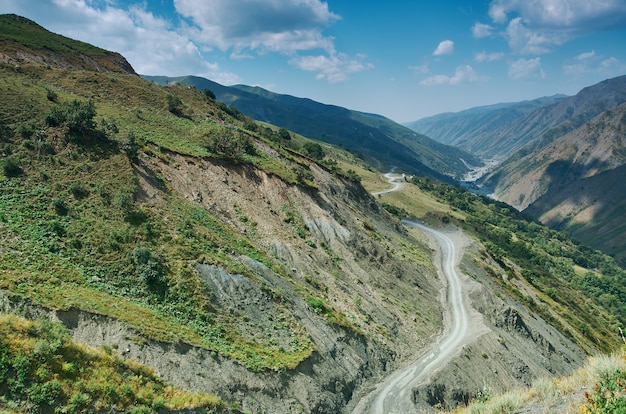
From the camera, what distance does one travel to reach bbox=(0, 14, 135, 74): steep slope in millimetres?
68875

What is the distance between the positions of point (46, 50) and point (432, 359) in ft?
281

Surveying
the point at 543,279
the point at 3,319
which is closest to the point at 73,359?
the point at 3,319

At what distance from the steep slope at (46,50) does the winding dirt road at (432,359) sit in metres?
69.7

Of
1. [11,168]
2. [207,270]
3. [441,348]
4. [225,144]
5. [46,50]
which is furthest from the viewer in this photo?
[46,50]

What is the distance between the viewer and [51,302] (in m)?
22.5

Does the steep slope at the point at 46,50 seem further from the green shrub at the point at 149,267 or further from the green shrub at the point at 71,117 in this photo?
the green shrub at the point at 149,267

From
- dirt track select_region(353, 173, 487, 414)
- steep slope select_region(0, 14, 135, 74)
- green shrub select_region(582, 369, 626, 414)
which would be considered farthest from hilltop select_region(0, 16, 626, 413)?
green shrub select_region(582, 369, 626, 414)

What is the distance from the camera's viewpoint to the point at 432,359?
40.5 meters

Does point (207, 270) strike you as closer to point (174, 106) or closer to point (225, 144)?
point (225, 144)

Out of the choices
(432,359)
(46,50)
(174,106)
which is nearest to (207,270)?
(432,359)

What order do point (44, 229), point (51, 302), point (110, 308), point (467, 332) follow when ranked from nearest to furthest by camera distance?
point (51, 302) → point (110, 308) → point (44, 229) → point (467, 332)

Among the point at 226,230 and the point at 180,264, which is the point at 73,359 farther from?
the point at 226,230

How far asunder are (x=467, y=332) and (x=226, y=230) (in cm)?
3062

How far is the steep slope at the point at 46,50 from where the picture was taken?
6888 centimetres
